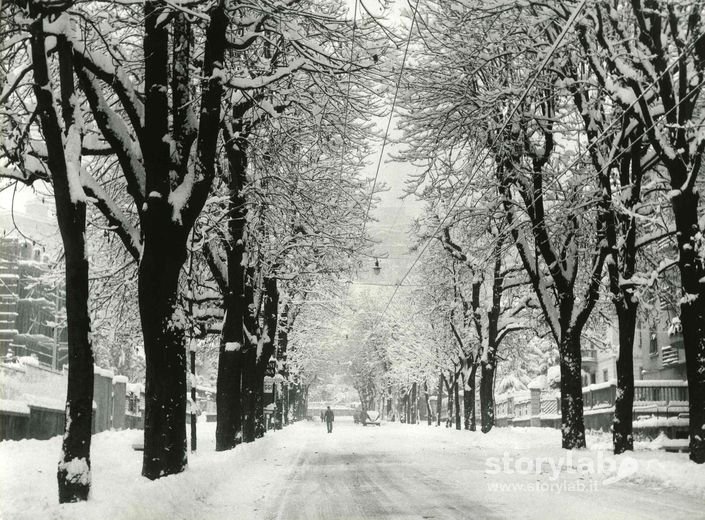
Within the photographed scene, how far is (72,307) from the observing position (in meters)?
8.51

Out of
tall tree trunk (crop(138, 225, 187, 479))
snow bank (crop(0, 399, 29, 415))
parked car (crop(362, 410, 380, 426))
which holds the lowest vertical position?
parked car (crop(362, 410, 380, 426))

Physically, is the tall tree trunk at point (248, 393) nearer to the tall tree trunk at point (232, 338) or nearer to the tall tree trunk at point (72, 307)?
the tall tree trunk at point (232, 338)

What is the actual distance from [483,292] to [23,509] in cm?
3306

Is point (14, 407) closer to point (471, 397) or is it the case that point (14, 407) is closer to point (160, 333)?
point (160, 333)

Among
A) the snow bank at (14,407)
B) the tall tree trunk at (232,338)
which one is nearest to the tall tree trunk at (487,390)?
the tall tree trunk at (232,338)

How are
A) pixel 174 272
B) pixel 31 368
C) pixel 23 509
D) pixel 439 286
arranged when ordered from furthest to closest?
pixel 439 286
pixel 31 368
pixel 174 272
pixel 23 509

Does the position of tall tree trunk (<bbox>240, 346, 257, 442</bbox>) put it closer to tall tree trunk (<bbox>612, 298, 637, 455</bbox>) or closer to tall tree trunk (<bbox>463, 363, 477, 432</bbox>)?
tall tree trunk (<bbox>612, 298, 637, 455</bbox>)

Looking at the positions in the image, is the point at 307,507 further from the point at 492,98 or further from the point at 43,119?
the point at 492,98

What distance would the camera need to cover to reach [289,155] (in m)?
18.0

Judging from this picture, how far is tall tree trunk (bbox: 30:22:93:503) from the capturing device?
27.0ft

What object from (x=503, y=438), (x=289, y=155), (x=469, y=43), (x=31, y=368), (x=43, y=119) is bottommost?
A: (x=503, y=438)

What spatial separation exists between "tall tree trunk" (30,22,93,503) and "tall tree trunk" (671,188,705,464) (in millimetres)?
9924

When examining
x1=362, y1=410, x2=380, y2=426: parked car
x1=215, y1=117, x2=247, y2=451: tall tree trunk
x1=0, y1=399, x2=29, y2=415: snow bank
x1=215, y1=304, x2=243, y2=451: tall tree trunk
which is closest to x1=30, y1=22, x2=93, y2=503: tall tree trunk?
x1=0, y1=399, x2=29, y2=415: snow bank

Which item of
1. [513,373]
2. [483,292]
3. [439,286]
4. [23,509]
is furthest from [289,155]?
[513,373]
